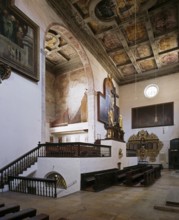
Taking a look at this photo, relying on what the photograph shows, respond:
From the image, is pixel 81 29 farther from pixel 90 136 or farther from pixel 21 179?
pixel 21 179

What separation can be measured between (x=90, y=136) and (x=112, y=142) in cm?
427

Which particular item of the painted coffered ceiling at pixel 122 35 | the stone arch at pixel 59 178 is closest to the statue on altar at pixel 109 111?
the painted coffered ceiling at pixel 122 35

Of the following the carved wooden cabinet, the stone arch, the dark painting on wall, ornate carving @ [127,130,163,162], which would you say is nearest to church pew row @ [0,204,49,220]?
the stone arch

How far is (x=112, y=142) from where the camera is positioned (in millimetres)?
11023

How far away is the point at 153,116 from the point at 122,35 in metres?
8.64

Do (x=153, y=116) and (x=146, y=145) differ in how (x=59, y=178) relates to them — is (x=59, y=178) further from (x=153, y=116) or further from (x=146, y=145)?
(x=153, y=116)

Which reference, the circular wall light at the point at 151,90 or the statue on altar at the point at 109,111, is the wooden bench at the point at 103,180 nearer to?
the statue on altar at the point at 109,111

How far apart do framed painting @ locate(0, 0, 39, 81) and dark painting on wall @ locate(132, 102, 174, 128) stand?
13.2 m

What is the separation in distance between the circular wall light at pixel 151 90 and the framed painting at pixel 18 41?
1369 cm

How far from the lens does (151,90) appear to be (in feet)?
67.4

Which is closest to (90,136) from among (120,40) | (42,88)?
(42,88)

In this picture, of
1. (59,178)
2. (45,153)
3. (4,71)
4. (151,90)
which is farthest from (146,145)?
(4,71)

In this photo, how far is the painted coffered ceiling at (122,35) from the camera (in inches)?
464

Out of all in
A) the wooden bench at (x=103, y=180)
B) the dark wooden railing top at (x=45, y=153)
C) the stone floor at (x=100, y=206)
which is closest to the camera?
the stone floor at (x=100, y=206)
